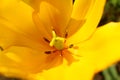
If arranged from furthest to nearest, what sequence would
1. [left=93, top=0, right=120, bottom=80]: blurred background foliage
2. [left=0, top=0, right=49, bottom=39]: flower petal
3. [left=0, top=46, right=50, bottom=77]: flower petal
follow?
1. [left=93, top=0, right=120, bottom=80]: blurred background foliage
2. [left=0, top=0, right=49, bottom=39]: flower petal
3. [left=0, top=46, right=50, bottom=77]: flower petal

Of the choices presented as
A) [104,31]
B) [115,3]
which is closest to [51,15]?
[104,31]

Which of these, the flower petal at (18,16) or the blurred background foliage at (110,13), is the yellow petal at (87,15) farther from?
the blurred background foliage at (110,13)

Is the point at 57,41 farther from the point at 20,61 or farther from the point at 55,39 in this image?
the point at 20,61

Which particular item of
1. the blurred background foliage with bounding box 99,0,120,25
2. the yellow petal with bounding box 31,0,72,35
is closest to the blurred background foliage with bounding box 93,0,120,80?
the blurred background foliage with bounding box 99,0,120,25

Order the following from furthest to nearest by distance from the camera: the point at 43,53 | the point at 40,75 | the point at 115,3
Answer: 1. the point at 115,3
2. the point at 43,53
3. the point at 40,75

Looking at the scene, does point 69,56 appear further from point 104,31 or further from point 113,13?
point 113,13

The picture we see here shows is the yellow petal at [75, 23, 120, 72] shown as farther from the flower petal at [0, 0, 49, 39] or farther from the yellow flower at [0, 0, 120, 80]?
the flower petal at [0, 0, 49, 39]

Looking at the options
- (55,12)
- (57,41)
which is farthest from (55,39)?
(55,12)
